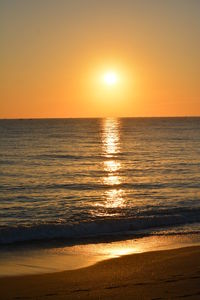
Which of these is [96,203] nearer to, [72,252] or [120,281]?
[72,252]

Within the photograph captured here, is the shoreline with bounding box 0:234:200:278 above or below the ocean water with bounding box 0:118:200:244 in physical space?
below

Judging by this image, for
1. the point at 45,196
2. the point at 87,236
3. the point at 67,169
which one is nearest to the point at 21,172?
the point at 67,169

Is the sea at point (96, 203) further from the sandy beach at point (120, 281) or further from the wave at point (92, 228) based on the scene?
the sandy beach at point (120, 281)

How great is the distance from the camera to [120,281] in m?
10.2

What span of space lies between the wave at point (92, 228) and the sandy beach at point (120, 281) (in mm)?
4535

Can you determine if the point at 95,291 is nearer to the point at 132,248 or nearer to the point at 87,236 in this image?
the point at 132,248

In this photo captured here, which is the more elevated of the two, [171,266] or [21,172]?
[21,172]

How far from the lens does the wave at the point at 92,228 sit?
16.3 metres

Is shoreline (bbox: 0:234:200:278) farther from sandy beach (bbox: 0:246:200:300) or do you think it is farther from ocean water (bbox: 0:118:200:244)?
ocean water (bbox: 0:118:200:244)

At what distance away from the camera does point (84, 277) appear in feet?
35.1

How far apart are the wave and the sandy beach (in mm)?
4535

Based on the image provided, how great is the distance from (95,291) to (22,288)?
5.57 ft

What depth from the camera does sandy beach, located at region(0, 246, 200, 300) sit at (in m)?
9.19

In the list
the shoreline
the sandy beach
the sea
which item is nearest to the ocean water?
the sea
